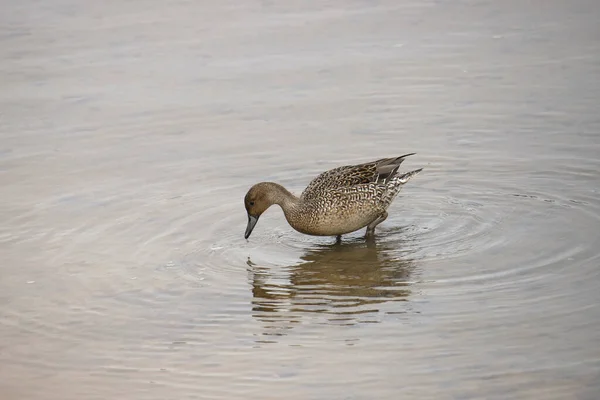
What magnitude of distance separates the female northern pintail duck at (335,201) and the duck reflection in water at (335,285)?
232 mm

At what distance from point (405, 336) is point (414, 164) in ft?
12.9

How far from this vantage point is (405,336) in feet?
25.9

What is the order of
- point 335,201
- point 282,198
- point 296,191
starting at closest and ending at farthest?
point 335,201 < point 282,198 < point 296,191

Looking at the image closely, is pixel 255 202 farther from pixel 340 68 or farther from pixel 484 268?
pixel 340 68

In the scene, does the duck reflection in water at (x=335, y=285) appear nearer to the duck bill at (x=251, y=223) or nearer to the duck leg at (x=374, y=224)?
the duck leg at (x=374, y=224)

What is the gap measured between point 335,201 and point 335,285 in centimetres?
123

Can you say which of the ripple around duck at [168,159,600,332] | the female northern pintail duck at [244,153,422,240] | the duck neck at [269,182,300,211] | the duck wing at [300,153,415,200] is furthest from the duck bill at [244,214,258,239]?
the duck wing at [300,153,415,200]

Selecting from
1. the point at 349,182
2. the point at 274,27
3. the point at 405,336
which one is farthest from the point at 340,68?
the point at 405,336

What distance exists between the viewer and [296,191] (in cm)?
1114

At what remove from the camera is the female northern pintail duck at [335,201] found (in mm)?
10141

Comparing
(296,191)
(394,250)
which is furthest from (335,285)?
(296,191)

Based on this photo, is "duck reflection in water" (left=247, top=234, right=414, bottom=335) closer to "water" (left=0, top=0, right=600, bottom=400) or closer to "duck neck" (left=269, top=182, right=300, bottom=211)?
"water" (left=0, top=0, right=600, bottom=400)

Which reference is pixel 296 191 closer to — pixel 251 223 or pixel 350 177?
pixel 350 177

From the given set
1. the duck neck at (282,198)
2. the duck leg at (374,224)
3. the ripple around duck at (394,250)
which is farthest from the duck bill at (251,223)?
the duck leg at (374,224)
